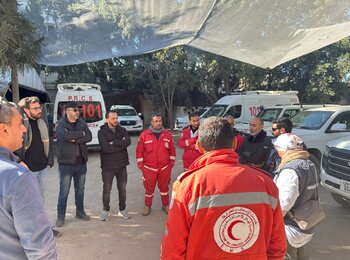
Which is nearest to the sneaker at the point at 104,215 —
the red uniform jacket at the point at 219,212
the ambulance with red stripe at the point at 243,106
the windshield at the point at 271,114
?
the red uniform jacket at the point at 219,212

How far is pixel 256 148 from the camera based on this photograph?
188 inches

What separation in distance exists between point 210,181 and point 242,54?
5.04 metres

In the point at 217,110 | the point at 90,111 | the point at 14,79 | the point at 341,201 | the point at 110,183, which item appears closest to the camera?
the point at 110,183

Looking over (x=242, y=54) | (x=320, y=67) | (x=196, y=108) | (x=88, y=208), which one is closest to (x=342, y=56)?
→ (x=320, y=67)

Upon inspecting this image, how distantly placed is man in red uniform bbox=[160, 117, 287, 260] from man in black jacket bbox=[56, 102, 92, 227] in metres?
3.35

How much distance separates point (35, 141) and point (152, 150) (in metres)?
1.81

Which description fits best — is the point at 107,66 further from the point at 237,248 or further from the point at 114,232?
the point at 237,248

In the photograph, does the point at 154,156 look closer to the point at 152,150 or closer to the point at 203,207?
the point at 152,150

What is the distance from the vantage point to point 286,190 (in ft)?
8.45

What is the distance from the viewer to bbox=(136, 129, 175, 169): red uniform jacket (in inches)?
211

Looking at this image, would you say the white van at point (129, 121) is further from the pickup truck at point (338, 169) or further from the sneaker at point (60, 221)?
the pickup truck at point (338, 169)

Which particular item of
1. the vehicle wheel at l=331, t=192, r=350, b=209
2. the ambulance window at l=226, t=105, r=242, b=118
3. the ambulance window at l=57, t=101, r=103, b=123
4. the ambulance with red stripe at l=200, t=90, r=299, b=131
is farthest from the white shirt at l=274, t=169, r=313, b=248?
the ambulance window at l=226, t=105, r=242, b=118

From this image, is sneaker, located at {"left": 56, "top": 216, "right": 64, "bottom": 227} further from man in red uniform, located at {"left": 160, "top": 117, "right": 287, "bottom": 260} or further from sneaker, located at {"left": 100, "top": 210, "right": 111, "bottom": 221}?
man in red uniform, located at {"left": 160, "top": 117, "right": 287, "bottom": 260}

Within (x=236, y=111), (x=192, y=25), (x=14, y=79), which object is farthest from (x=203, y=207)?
(x=236, y=111)
